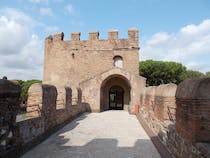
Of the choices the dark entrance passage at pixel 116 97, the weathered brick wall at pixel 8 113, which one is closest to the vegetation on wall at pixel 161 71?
the dark entrance passage at pixel 116 97

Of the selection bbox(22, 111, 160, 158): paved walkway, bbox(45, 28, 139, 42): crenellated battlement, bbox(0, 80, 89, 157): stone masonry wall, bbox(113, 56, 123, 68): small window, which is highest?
bbox(45, 28, 139, 42): crenellated battlement

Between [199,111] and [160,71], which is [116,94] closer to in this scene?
[199,111]

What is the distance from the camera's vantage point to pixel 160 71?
36.1m

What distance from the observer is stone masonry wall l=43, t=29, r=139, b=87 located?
62.4 ft

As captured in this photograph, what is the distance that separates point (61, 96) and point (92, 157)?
5.72m

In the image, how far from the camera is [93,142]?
6.53 metres

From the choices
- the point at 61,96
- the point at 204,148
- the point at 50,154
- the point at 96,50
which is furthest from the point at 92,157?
the point at 96,50

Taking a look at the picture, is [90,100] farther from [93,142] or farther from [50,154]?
[50,154]

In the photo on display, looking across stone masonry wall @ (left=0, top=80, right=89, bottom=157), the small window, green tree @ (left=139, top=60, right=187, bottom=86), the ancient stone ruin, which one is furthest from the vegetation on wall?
stone masonry wall @ (left=0, top=80, right=89, bottom=157)

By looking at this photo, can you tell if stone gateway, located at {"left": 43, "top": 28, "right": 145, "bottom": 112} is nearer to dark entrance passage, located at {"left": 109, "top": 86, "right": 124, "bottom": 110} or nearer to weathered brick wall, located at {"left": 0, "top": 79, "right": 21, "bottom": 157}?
dark entrance passage, located at {"left": 109, "top": 86, "right": 124, "bottom": 110}

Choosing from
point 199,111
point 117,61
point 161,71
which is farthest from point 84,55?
point 161,71

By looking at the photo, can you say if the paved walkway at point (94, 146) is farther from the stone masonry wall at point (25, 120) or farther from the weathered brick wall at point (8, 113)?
the weathered brick wall at point (8, 113)

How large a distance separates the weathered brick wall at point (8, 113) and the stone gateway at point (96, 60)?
1322 cm

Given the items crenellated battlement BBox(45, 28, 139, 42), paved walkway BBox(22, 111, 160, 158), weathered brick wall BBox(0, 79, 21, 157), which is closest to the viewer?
weathered brick wall BBox(0, 79, 21, 157)
